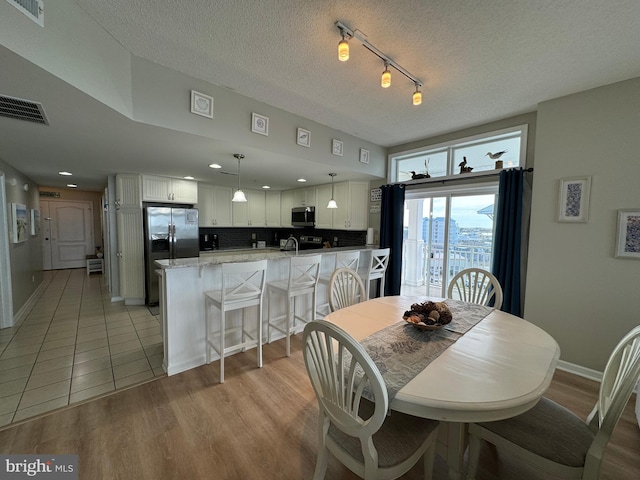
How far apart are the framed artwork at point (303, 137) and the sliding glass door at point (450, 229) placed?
193cm

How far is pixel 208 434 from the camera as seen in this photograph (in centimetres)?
176

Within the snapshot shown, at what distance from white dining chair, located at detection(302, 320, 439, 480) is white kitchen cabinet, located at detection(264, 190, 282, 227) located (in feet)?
17.3

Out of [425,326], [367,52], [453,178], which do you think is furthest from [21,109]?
[453,178]

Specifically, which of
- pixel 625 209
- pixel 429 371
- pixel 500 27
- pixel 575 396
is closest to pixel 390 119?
pixel 500 27

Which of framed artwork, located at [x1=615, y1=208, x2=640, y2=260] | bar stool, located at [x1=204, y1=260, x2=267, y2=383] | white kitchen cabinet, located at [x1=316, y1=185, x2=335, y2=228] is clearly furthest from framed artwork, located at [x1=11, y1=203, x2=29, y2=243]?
framed artwork, located at [x1=615, y1=208, x2=640, y2=260]

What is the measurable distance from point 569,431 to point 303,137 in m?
3.20

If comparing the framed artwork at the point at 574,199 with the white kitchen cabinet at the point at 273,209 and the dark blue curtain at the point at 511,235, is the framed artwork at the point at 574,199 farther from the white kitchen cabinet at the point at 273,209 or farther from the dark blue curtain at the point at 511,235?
the white kitchen cabinet at the point at 273,209

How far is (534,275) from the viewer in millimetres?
2793

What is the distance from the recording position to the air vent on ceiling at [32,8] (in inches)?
50.3

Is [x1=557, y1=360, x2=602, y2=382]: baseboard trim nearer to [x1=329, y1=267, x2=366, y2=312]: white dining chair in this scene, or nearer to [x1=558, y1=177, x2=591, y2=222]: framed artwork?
[x1=558, y1=177, x2=591, y2=222]: framed artwork

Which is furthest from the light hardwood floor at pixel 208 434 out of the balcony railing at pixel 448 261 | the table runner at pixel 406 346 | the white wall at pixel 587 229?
the balcony railing at pixel 448 261

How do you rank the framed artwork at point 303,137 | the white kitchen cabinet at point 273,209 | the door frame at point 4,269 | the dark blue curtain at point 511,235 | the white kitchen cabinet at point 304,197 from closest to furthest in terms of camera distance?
the dark blue curtain at point 511,235
the framed artwork at point 303,137
the door frame at point 4,269
the white kitchen cabinet at point 304,197
the white kitchen cabinet at point 273,209

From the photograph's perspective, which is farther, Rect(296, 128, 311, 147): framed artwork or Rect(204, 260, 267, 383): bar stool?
Rect(296, 128, 311, 147): framed artwork

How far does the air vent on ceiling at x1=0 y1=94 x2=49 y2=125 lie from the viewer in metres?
1.76
